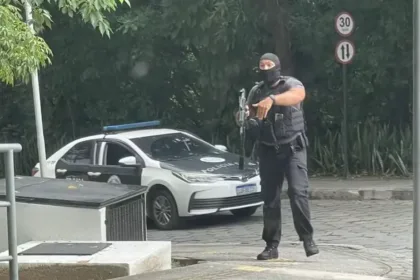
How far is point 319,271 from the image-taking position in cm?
745

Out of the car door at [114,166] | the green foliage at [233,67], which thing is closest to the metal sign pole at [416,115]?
the car door at [114,166]

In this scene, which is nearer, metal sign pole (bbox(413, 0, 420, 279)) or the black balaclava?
metal sign pole (bbox(413, 0, 420, 279))

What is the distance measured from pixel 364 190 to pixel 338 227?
11.7ft

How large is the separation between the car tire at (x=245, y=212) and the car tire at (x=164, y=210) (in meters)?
1.04

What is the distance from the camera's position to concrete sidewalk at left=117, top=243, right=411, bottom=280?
7234 mm

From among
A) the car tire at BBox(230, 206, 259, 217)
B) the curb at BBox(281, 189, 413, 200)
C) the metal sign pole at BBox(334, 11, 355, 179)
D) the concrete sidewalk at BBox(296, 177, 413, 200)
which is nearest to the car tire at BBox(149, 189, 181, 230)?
the car tire at BBox(230, 206, 259, 217)

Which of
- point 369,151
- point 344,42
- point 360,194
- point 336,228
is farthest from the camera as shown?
point 369,151

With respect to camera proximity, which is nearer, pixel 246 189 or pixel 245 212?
pixel 246 189

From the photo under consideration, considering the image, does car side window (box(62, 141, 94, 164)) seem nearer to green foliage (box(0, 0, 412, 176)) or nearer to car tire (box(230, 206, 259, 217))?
car tire (box(230, 206, 259, 217))

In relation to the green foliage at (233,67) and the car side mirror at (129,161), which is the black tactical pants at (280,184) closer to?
the car side mirror at (129,161)

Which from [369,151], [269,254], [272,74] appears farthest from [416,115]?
[369,151]

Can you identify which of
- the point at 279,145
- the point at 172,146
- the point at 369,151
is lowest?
the point at 369,151

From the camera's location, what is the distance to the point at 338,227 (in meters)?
11.9

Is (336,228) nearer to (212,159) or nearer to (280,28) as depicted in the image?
(212,159)
